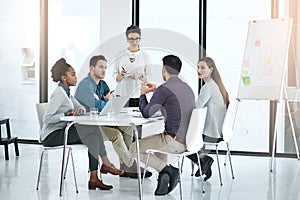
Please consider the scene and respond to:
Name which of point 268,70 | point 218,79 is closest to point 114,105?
point 218,79

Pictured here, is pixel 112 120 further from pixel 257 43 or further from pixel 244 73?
pixel 257 43

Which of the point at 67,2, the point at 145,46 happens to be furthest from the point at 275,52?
the point at 67,2

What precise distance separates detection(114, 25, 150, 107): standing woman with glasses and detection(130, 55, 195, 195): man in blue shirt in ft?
3.77

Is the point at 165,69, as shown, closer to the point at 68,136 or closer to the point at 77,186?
the point at 68,136

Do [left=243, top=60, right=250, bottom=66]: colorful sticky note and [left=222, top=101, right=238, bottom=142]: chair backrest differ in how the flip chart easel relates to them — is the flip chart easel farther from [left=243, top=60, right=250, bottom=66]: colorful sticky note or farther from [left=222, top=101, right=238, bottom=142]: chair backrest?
[left=222, top=101, right=238, bottom=142]: chair backrest

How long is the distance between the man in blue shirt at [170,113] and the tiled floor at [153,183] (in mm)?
230

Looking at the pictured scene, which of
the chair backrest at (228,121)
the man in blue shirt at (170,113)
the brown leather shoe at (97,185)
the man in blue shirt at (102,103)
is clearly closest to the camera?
the man in blue shirt at (170,113)

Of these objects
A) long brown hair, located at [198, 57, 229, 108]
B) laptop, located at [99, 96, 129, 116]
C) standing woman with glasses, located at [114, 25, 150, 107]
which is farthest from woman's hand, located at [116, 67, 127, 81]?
long brown hair, located at [198, 57, 229, 108]

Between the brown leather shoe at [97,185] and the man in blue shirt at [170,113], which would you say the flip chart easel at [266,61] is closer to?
the man in blue shirt at [170,113]

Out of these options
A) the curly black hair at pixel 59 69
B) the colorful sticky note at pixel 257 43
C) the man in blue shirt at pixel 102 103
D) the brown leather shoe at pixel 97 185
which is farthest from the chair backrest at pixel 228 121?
the curly black hair at pixel 59 69

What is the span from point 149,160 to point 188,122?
0.52 m

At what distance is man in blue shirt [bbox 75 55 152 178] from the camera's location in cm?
493

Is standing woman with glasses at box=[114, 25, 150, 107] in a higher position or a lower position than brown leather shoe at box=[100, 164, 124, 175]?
higher

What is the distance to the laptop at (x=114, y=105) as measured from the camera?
490cm
